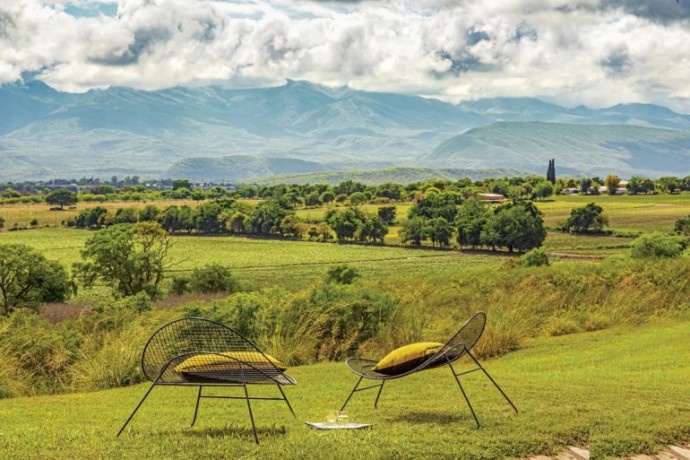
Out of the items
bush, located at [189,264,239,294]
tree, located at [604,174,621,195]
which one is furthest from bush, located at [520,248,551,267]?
tree, located at [604,174,621,195]

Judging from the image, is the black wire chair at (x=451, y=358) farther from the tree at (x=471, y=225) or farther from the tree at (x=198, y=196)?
the tree at (x=198, y=196)

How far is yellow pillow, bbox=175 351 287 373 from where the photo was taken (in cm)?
720

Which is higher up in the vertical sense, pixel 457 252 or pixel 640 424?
pixel 640 424

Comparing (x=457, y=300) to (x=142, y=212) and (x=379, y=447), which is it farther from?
(x=142, y=212)

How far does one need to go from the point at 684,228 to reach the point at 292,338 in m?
79.3

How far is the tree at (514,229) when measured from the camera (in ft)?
300

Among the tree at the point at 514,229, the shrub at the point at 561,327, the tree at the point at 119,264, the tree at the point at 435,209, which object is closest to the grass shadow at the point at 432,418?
the shrub at the point at 561,327

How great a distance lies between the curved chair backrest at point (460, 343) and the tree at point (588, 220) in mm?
95705

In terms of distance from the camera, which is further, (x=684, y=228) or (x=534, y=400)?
(x=684, y=228)

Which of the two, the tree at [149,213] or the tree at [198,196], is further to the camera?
the tree at [198,196]

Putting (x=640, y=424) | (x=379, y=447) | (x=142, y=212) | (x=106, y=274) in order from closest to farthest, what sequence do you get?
(x=379, y=447)
(x=640, y=424)
(x=106, y=274)
(x=142, y=212)

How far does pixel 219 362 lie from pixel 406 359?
184 cm

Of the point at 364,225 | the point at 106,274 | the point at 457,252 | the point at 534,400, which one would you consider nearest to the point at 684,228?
the point at 457,252

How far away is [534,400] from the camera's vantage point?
8484 mm
